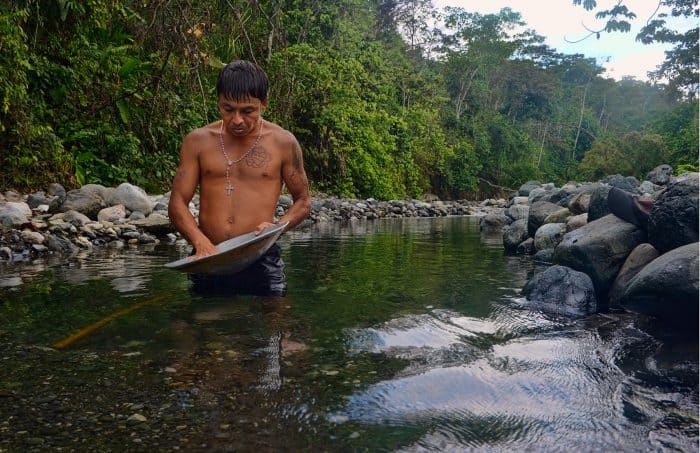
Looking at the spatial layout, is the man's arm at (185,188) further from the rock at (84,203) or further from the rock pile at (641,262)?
the rock at (84,203)

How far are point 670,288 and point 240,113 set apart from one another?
2453 mm

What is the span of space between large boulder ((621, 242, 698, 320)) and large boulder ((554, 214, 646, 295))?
0.92 metres

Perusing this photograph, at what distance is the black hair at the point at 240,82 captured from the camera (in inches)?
127

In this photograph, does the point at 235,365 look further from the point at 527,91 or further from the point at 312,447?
the point at 527,91

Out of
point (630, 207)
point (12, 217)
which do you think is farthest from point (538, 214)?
point (12, 217)

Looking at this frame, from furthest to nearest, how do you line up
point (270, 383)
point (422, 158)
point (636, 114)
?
point (636, 114), point (422, 158), point (270, 383)

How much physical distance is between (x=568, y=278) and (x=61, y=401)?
121 inches

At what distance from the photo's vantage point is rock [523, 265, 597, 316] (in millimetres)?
3672

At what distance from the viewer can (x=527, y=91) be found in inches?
1654

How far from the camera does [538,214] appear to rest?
7.45 metres

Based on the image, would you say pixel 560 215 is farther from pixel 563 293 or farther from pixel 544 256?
pixel 563 293

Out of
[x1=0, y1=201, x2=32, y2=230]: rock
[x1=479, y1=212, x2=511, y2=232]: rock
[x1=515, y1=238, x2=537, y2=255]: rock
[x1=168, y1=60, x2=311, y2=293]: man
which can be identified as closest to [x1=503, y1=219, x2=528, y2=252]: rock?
[x1=515, y1=238, x2=537, y2=255]: rock

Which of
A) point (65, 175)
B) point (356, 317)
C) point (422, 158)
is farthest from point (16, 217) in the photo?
point (422, 158)

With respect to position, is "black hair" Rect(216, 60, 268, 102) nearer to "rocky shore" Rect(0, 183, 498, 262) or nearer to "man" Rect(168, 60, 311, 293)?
"man" Rect(168, 60, 311, 293)
